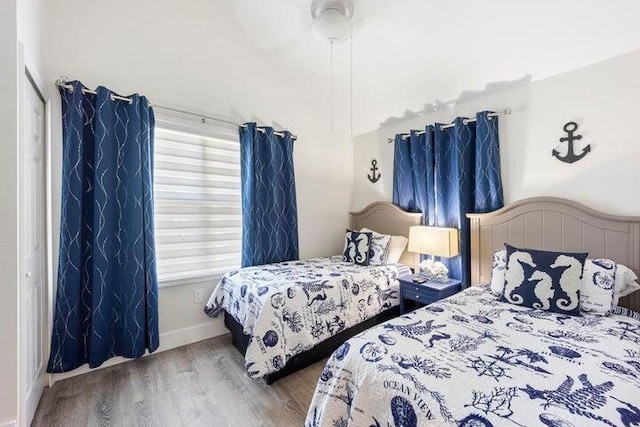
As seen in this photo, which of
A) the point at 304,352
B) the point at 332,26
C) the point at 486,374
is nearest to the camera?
the point at 486,374

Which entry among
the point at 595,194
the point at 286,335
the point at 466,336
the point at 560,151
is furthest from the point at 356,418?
the point at 560,151

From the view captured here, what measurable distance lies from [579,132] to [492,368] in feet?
6.75

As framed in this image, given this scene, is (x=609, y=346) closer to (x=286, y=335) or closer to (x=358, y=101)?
(x=286, y=335)

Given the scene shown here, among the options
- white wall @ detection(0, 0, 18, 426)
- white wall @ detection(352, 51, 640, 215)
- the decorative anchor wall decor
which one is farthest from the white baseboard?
the decorative anchor wall decor

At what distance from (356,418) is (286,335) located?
1.02 meters

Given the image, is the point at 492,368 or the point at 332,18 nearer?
the point at 492,368

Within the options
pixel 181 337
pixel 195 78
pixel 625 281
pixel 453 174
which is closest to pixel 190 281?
pixel 181 337

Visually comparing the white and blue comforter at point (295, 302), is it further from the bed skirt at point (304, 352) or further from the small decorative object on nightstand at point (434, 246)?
the small decorative object on nightstand at point (434, 246)

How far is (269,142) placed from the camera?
3094mm

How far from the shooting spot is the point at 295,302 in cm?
220

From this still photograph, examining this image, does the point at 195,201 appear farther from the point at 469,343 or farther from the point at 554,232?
the point at 554,232

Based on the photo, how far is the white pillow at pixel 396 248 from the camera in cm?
320

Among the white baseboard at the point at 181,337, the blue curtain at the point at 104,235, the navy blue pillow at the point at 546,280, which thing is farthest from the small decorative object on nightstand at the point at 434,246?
the blue curtain at the point at 104,235

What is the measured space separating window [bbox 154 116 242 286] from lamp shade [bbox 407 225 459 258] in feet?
6.03
